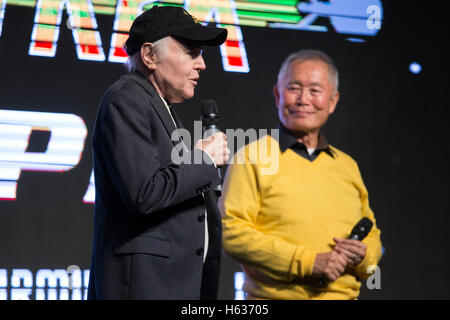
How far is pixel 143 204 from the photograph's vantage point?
1.58m

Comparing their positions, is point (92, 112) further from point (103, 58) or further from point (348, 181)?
point (348, 181)

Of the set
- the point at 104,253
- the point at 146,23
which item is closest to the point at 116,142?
the point at 104,253

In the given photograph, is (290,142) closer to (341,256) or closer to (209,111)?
(341,256)

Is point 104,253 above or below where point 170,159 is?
below

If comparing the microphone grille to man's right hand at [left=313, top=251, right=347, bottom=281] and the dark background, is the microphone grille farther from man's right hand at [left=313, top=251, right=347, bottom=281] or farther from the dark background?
the dark background

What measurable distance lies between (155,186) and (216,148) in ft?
0.80

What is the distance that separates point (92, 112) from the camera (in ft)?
10.3

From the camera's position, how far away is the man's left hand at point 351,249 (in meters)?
2.27

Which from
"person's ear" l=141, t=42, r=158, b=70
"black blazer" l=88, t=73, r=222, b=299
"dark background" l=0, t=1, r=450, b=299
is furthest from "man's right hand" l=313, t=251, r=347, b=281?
"dark background" l=0, t=1, r=450, b=299

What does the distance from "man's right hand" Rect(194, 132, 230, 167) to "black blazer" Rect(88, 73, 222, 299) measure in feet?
0.10

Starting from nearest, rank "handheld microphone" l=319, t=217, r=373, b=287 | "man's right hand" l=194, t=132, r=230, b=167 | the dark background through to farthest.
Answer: "man's right hand" l=194, t=132, r=230, b=167 → "handheld microphone" l=319, t=217, r=373, b=287 → the dark background

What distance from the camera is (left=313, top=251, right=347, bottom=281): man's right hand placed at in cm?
221

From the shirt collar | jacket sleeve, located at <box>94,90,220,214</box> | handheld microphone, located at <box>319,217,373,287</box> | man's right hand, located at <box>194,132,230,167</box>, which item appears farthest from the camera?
the shirt collar
